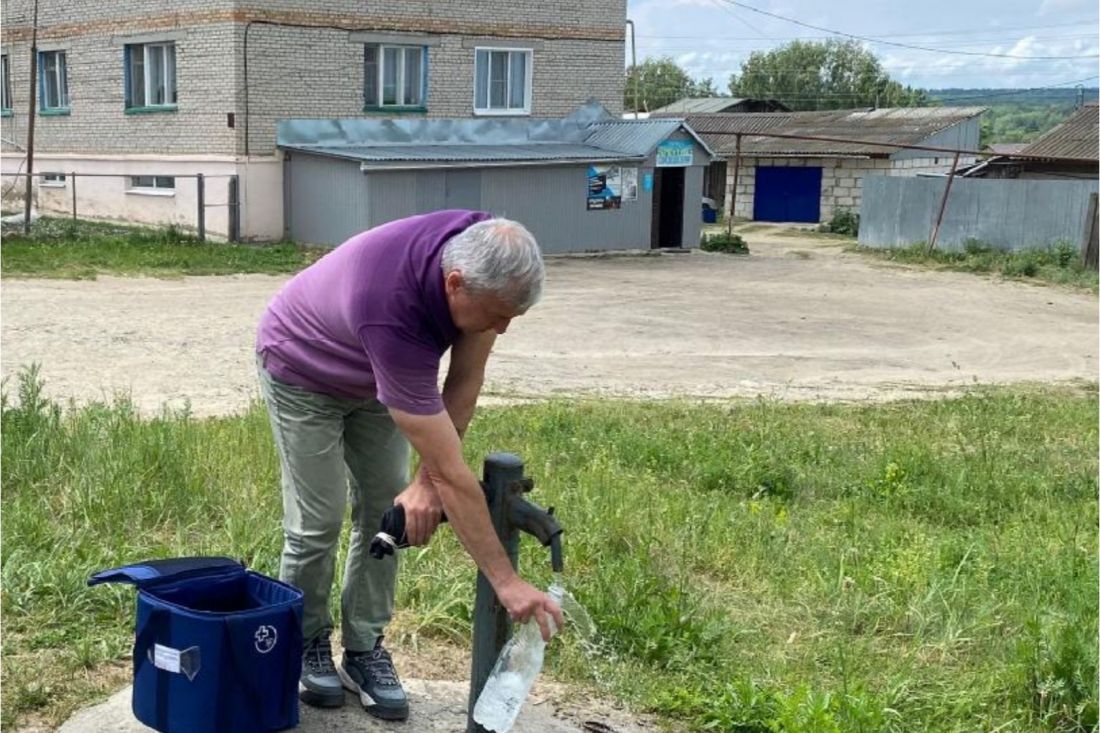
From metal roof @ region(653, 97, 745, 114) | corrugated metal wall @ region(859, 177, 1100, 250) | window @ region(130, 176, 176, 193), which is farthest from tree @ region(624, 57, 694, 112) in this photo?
window @ region(130, 176, 176, 193)

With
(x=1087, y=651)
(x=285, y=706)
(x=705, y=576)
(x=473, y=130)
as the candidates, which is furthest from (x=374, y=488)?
(x=473, y=130)

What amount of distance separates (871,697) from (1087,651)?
71 cm

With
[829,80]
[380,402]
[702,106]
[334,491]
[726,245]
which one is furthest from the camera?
[829,80]

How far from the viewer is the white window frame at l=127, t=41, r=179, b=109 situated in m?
24.2

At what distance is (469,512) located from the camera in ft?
9.52

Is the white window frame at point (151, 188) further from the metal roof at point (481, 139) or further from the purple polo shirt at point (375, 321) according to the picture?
the purple polo shirt at point (375, 321)

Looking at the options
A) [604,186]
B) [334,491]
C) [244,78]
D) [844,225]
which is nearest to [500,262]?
[334,491]

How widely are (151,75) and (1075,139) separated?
24.8 meters

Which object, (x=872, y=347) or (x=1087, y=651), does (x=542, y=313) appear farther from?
(x=1087, y=651)

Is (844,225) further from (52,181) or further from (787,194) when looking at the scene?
(52,181)

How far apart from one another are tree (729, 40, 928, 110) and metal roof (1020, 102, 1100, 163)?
3896 centimetres

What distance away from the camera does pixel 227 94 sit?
2280 cm

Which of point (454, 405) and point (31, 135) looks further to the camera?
point (31, 135)

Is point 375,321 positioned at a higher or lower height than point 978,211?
higher
